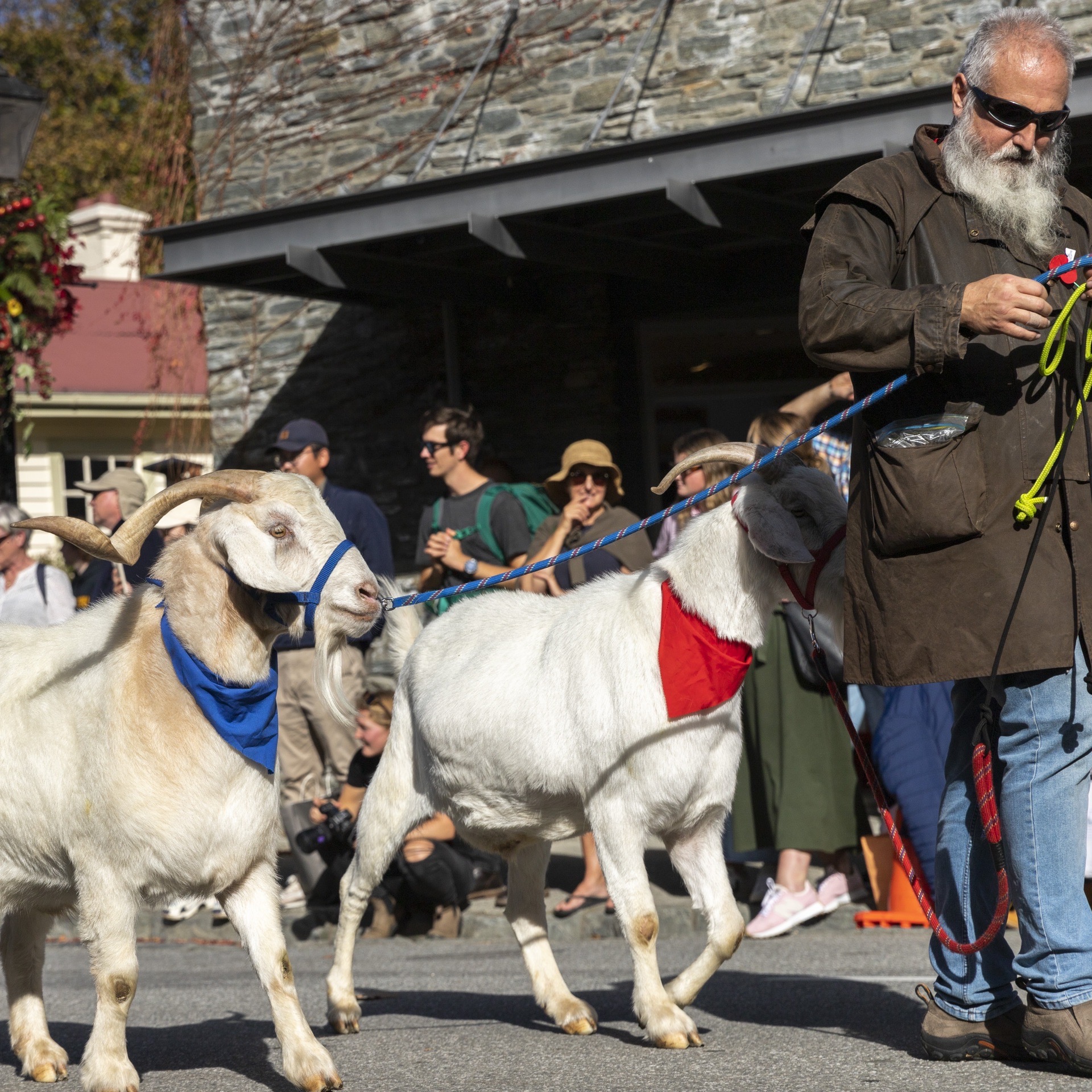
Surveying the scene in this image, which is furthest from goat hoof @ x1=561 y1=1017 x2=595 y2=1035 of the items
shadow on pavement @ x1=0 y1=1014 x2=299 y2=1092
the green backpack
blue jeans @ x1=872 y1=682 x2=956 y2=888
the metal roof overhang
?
the metal roof overhang

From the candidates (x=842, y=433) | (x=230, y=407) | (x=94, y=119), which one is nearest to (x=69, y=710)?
(x=842, y=433)

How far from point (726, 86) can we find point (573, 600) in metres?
7.36

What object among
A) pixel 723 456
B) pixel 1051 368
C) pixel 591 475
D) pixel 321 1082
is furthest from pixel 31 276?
pixel 1051 368

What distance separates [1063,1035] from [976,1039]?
0.31 metres

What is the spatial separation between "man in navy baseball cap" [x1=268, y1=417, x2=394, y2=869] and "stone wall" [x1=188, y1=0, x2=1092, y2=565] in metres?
4.01

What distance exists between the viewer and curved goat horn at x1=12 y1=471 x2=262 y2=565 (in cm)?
403

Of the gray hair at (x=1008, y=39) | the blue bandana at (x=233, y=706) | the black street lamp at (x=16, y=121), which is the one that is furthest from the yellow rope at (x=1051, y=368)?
the black street lamp at (x=16, y=121)

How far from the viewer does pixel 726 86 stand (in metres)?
11.5

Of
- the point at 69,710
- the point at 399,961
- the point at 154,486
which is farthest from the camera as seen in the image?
the point at 154,486

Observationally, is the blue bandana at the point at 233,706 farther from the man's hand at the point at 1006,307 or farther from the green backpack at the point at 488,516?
the green backpack at the point at 488,516

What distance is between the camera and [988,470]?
3891mm

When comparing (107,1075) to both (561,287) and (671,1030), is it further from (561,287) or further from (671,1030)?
(561,287)

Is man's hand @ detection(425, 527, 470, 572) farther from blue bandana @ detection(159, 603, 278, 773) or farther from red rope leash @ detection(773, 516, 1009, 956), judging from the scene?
red rope leash @ detection(773, 516, 1009, 956)

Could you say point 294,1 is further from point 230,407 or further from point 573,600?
point 573,600
